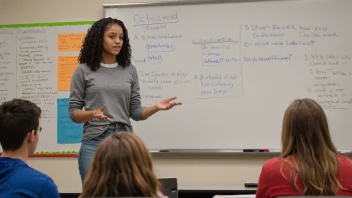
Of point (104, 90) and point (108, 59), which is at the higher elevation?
point (108, 59)

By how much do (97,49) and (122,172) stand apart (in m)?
1.34

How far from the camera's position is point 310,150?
1.63 m

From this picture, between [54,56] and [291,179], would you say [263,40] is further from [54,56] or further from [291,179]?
[291,179]

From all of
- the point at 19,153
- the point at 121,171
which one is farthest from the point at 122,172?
the point at 19,153

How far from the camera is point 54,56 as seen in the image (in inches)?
154

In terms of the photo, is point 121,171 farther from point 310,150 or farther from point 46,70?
point 46,70

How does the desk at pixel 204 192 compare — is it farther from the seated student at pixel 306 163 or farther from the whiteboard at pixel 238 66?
the seated student at pixel 306 163

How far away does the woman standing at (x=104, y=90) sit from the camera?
95.0 inches

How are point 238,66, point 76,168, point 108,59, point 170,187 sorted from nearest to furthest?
point 170,187 → point 108,59 → point 238,66 → point 76,168

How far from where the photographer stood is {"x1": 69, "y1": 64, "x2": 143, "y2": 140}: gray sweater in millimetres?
2443

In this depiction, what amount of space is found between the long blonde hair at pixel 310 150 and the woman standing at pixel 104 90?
3.21 feet

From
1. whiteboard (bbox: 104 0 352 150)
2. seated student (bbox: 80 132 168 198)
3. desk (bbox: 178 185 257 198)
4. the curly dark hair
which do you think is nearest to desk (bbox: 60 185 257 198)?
desk (bbox: 178 185 257 198)

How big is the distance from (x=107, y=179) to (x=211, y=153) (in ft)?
7.70

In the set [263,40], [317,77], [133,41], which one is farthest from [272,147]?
[133,41]
